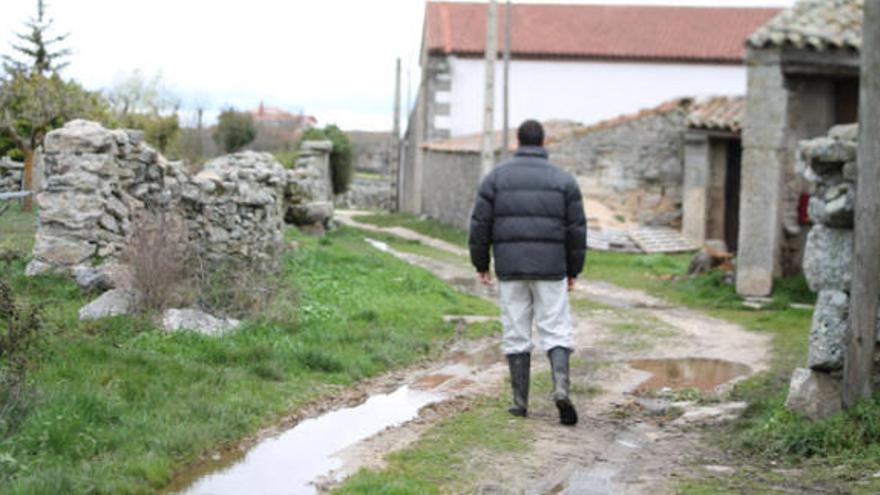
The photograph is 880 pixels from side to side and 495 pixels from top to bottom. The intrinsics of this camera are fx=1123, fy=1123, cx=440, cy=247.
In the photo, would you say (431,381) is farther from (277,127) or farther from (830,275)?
(277,127)

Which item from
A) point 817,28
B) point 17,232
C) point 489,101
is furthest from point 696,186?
point 17,232

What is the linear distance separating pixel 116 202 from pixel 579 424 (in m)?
6.05

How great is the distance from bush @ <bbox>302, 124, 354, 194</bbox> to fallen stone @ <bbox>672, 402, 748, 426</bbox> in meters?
29.9

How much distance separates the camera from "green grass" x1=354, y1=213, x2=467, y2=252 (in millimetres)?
27734

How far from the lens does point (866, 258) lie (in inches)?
256

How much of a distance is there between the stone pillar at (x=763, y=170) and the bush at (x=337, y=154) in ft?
77.4

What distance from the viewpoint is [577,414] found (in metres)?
7.80

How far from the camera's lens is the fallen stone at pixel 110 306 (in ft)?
31.3

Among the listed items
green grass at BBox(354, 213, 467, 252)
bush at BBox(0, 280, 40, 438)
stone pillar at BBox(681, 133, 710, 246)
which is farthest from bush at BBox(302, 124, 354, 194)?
bush at BBox(0, 280, 40, 438)

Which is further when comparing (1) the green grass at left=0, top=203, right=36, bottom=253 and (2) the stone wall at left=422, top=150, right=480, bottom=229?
(2) the stone wall at left=422, top=150, right=480, bottom=229

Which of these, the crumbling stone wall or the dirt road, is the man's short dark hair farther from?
the crumbling stone wall

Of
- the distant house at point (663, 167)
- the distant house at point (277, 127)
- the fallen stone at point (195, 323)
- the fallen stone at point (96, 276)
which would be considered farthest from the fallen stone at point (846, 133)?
the distant house at point (277, 127)

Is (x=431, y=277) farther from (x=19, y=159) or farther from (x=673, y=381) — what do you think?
(x=19, y=159)

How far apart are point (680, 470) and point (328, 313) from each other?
5.60m
